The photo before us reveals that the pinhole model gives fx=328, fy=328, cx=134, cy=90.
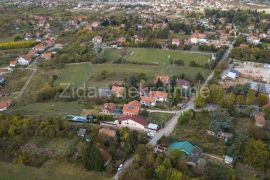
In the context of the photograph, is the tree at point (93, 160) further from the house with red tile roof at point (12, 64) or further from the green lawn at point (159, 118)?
the house with red tile roof at point (12, 64)

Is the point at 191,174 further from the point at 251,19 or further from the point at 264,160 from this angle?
the point at 251,19

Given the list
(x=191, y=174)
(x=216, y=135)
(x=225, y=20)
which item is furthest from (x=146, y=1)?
(x=191, y=174)

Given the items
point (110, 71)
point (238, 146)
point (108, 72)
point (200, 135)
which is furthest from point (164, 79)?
point (238, 146)

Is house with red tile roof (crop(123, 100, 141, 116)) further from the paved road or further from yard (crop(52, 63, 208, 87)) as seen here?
yard (crop(52, 63, 208, 87))

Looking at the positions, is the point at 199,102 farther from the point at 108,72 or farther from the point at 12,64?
the point at 12,64

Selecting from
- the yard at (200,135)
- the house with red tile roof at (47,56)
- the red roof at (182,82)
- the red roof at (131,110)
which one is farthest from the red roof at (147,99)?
the house with red tile roof at (47,56)

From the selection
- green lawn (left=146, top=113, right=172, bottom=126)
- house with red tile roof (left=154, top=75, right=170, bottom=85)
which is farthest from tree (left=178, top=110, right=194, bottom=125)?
house with red tile roof (left=154, top=75, right=170, bottom=85)
